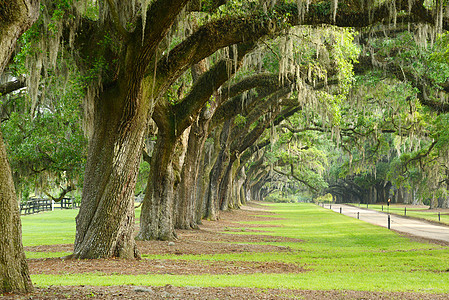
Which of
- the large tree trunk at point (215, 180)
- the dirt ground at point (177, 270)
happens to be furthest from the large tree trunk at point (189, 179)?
the large tree trunk at point (215, 180)

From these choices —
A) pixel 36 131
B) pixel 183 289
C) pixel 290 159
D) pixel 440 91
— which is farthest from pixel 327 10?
pixel 290 159

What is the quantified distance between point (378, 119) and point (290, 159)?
56.9 feet

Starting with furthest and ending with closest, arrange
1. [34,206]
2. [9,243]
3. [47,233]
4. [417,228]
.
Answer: [34,206] → [417,228] → [47,233] → [9,243]

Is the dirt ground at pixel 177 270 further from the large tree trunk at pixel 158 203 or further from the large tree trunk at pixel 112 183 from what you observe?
the large tree trunk at pixel 158 203

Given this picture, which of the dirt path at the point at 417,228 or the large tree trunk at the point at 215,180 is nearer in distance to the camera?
the dirt path at the point at 417,228

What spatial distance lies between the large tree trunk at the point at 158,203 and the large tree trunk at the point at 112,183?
15.9ft

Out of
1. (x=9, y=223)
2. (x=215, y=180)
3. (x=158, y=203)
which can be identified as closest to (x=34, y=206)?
(x=215, y=180)

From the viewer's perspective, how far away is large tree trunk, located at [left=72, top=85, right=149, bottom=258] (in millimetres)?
9859

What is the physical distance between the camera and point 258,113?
2295cm

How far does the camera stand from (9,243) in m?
5.42

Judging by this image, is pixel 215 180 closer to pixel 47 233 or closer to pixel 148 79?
pixel 47 233

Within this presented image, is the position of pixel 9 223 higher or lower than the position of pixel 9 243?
higher

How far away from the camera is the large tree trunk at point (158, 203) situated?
1519 cm

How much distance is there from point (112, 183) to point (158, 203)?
5.44m
